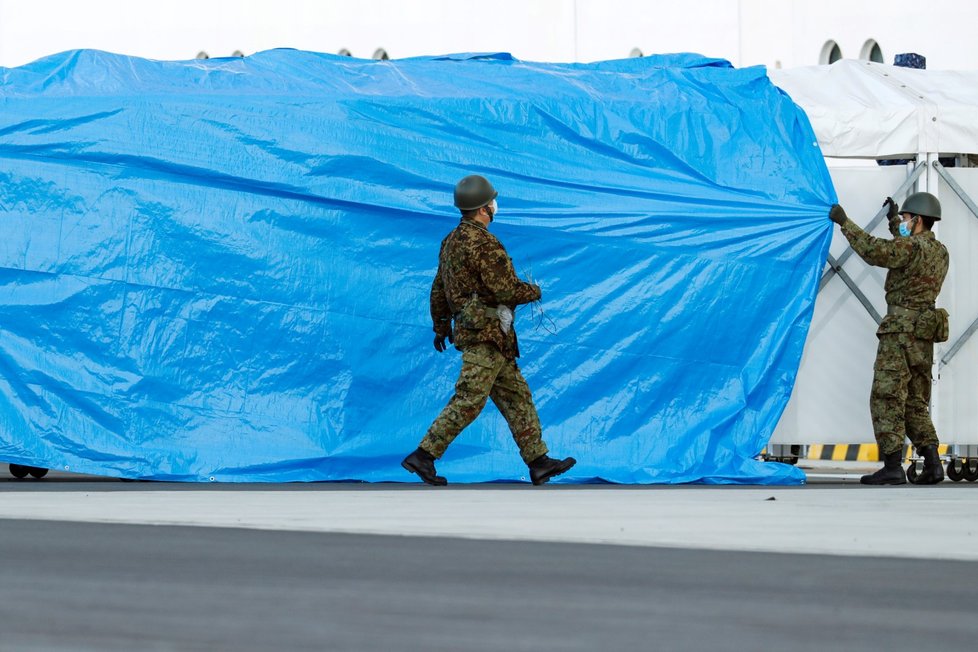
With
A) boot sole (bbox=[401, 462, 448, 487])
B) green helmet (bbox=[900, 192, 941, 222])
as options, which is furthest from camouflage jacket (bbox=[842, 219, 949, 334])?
boot sole (bbox=[401, 462, 448, 487])

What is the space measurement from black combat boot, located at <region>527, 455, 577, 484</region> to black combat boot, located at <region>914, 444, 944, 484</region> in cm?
240

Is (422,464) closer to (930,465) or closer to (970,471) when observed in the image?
(930,465)

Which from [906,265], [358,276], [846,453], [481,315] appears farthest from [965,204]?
[846,453]

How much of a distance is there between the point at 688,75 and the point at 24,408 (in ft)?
15.4

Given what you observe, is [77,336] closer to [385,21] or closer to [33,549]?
[33,549]

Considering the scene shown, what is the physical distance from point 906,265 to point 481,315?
8.63 ft

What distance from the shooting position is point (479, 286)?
411 inches

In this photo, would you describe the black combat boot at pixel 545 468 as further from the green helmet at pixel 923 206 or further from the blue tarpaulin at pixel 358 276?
the green helmet at pixel 923 206

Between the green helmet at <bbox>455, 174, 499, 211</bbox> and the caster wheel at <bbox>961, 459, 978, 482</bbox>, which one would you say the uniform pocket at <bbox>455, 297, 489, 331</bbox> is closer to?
the green helmet at <bbox>455, 174, 499, 211</bbox>

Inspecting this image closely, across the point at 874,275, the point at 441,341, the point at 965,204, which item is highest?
the point at 965,204

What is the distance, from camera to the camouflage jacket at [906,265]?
11047 mm

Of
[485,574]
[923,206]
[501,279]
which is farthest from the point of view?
[923,206]

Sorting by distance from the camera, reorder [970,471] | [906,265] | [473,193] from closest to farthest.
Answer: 1. [473,193]
2. [906,265]
3. [970,471]

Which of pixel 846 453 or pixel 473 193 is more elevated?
pixel 473 193
